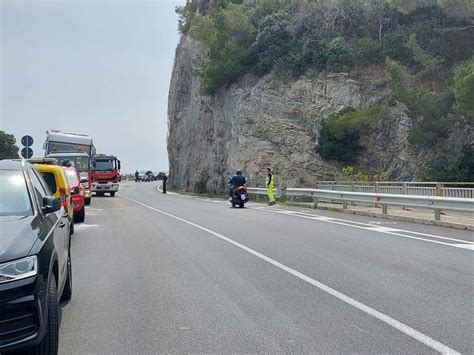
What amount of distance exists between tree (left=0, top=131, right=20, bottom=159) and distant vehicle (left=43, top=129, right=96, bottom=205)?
34.3m

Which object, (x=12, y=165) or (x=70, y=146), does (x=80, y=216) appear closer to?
(x=12, y=165)

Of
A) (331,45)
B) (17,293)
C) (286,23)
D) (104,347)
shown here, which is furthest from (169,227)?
(286,23)

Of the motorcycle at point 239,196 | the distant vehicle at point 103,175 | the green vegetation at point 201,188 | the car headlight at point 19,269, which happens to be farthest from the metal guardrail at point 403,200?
the green vegetation at point 201,188

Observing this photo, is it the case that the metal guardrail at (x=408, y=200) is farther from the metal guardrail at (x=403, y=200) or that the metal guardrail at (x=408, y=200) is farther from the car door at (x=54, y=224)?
the car door at (x=54, y=224)

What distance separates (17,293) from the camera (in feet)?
13.0

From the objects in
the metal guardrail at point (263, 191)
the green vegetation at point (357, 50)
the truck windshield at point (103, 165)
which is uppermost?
the green vegetation at point (357, 50)

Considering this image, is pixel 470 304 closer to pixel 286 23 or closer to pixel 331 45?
pixel 331 45

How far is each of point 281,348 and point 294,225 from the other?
11.2 metres

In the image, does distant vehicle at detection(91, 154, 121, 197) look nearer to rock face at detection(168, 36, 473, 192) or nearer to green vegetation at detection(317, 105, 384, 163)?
rock face at detection(168, 36, 473, 192)

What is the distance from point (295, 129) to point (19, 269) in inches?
1409

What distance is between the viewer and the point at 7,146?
227 ft

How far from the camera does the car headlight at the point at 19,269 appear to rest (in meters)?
3.96

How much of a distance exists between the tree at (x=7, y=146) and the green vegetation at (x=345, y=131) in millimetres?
43074

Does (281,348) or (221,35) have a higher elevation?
(221,35)
